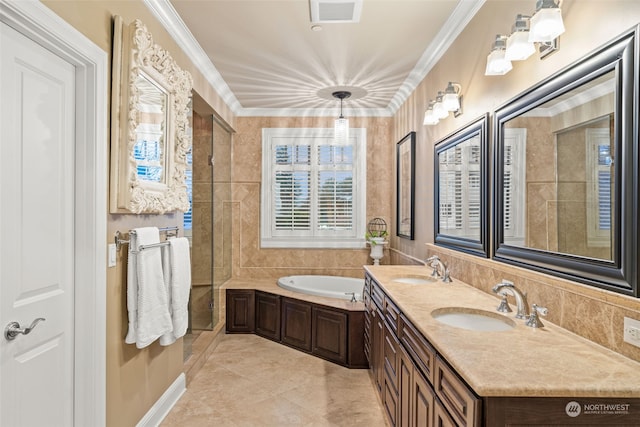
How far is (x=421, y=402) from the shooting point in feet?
5.45

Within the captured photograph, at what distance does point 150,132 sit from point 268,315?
8.53 feet

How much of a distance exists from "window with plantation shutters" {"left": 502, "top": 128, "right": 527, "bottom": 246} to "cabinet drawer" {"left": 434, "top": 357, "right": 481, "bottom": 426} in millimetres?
838

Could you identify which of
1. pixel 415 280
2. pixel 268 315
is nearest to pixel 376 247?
pixel 268 315

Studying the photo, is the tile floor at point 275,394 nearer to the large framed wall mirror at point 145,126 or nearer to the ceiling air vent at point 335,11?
the large framed wall mirror at point 145,126

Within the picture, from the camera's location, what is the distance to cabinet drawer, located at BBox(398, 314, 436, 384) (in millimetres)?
1536

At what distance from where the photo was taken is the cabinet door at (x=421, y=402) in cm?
152

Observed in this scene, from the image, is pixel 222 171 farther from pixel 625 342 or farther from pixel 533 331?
pixel 625 342

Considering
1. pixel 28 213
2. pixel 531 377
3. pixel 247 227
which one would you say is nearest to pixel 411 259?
pixel 247 227

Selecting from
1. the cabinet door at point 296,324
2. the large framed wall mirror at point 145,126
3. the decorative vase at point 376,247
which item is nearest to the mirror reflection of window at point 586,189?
the large framed wall mirror at point 145,126

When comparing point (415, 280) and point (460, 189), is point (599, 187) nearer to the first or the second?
point (460, 189)

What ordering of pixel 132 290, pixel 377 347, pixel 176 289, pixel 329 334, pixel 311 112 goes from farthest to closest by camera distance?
pixel 311 112 → pixel 329 334 → pixel 377 347 → pixel 176 289 → pixel 132 290

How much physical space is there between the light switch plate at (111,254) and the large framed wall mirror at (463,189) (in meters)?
2.06

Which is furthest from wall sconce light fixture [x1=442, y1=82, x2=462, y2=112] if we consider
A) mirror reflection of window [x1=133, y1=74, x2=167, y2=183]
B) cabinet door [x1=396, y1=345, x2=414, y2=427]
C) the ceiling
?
mirror reflection of window [x1=133, y1=74, x2=167, y2=183]

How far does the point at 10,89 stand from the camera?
1448 mm
